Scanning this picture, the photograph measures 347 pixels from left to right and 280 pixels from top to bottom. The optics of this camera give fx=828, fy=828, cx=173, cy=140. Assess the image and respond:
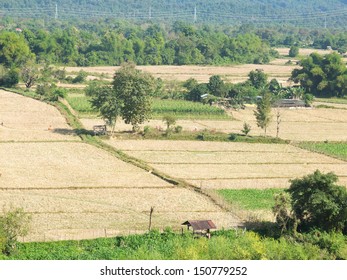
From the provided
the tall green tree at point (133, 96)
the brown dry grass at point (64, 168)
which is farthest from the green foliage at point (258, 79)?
the brown dry grass at point (64, 168)

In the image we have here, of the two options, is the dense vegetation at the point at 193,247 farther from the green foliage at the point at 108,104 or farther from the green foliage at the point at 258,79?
the green foliage at the point at 258,79

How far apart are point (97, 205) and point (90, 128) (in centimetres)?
1624

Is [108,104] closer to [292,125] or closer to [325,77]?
[292,125]

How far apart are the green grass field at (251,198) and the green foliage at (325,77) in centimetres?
3548

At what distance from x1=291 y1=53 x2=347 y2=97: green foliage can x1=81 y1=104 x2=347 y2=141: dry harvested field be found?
34.3 feet

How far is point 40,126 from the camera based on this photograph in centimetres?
4578

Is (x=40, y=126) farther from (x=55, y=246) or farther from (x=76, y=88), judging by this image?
(x=55, y=246)

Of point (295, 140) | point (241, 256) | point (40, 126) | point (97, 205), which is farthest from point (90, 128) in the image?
point (241, 256)

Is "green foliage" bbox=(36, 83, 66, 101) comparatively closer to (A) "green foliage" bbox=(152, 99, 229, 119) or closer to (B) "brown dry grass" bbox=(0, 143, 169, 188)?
(A) "green foliage" bbox=(152, 99, 229, 119)

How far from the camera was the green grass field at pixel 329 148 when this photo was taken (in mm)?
41031


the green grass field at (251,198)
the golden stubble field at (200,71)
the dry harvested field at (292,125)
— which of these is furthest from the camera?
the golden stubble field at (200,71)

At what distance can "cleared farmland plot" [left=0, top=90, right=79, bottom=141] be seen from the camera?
42.6 meters

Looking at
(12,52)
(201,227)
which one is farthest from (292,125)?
(12,52)

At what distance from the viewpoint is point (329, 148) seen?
140 feet
